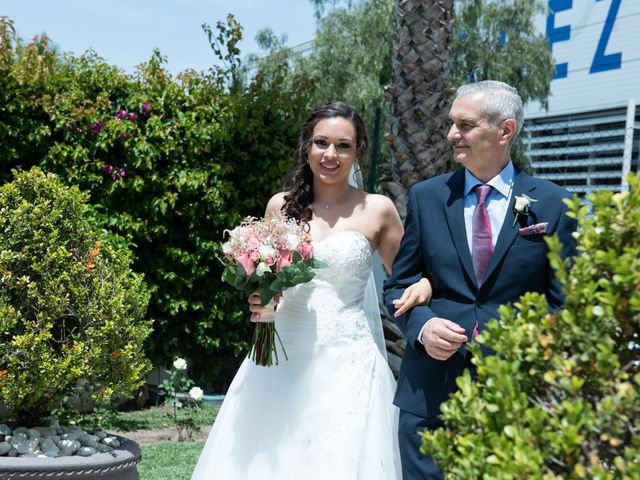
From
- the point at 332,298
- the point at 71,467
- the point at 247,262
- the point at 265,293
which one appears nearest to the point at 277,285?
the point at 265,293

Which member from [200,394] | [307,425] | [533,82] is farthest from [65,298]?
[533,82]

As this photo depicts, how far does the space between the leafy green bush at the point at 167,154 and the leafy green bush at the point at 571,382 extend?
6.12m

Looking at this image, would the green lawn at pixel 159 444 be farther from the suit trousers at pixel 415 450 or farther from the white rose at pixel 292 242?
the suit trousers at pixel 415 450

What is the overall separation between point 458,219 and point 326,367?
4.26ft

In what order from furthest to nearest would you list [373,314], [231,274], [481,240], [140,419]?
1. [140,419]
2. [373,314]
3. [231,274]
4. [481,240]

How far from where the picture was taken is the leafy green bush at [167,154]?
7480 millimetres

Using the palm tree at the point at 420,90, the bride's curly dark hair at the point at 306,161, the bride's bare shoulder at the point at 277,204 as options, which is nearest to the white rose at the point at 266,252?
the bride's curly dark hair at the point at 306,161

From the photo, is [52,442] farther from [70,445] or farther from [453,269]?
[453,269]

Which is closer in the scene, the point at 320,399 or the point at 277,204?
the point at 320,399

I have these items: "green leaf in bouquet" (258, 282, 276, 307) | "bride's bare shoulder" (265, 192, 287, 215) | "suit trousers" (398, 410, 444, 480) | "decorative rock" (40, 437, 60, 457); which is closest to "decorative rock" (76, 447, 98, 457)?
"decorative rock" (40, 437, 60, 457)

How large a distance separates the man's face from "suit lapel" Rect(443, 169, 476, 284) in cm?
15

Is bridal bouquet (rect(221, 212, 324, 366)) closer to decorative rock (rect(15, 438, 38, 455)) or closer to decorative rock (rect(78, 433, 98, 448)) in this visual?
decorative rock (rect(78, 433, 98, 448))

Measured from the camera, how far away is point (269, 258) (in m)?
3.81

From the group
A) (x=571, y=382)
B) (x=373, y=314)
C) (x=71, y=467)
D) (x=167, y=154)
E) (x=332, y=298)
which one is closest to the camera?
(x=571, y=382)
